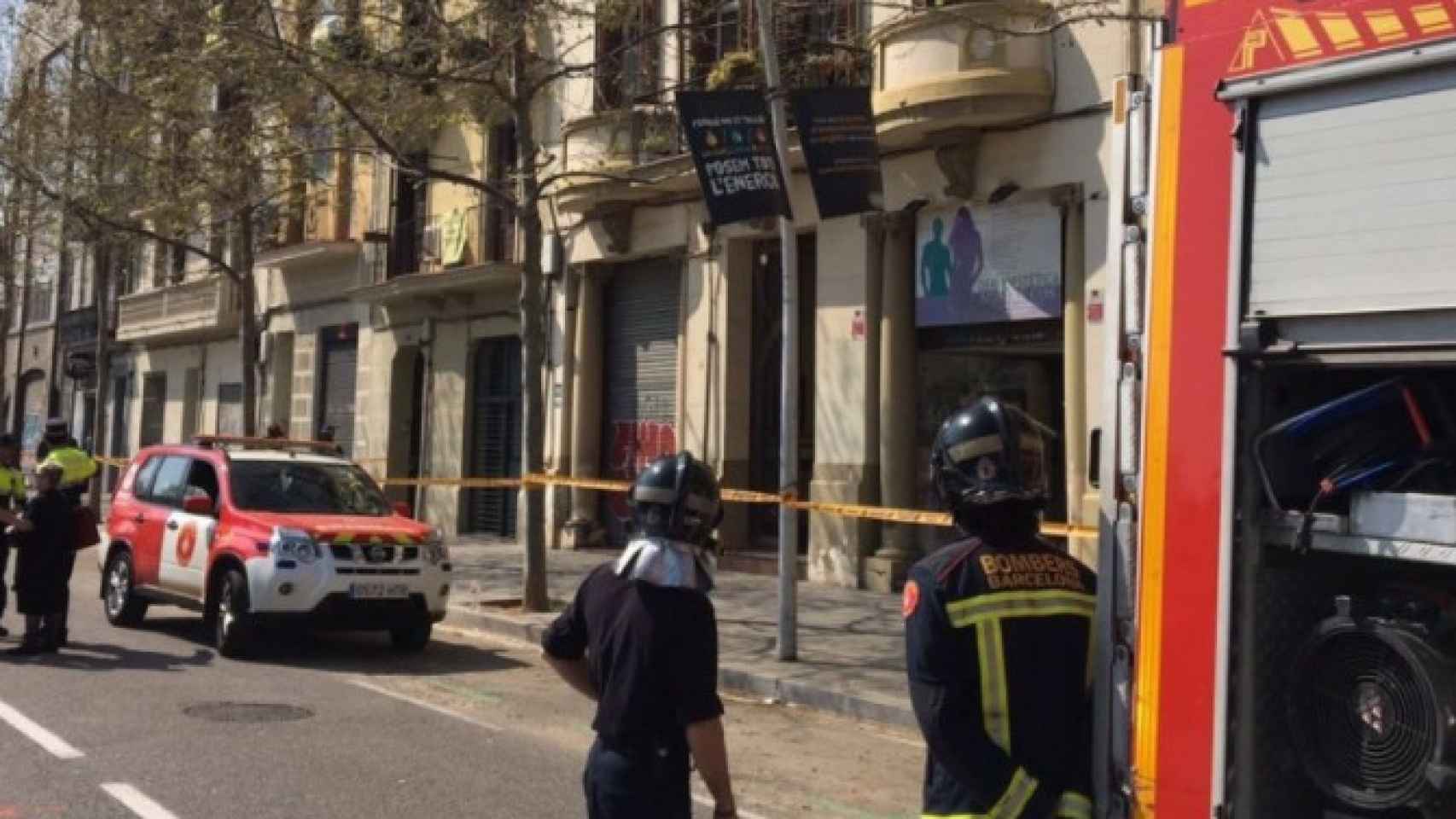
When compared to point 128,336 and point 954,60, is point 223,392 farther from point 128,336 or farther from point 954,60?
point 954,60

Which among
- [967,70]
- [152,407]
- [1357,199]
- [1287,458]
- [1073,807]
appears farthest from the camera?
[152,407]

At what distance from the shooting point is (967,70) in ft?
44.4

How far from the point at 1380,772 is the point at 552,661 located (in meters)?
2.03

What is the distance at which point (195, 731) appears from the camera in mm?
7613

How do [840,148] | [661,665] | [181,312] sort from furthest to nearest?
[181,312] < [840,148] < [661,665]

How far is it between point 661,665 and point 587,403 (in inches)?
653

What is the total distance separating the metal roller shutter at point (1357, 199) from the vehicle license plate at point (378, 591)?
8.59 metres

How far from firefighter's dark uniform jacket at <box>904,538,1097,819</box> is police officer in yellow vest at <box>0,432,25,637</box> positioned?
33.1 feet

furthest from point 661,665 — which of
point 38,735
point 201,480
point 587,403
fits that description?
point 587,403

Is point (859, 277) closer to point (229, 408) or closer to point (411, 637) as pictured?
point (411, 637)

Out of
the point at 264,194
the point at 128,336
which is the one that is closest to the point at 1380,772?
the point at 264,194

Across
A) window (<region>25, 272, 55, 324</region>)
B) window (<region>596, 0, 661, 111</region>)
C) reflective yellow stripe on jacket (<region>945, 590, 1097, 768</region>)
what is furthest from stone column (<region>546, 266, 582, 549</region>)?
window (<region>25, 272, 55, 324</region>)

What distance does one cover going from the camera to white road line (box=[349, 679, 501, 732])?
8.29m

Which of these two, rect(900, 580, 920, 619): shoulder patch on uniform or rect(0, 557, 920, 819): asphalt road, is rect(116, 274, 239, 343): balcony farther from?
rect(900, 580, 920, 619): shoulder patch on uniform
